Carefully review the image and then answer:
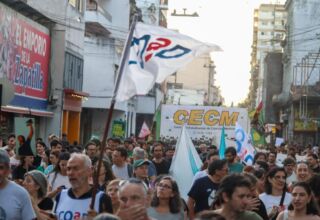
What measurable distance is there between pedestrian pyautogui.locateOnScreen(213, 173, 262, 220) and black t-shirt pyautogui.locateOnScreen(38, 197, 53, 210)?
2.35 m

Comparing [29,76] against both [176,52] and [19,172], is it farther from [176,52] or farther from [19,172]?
[176,52]

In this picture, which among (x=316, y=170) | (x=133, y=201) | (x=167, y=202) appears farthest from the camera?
(x=316, y=170)

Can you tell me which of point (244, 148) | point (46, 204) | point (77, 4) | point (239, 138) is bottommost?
point (46, 204)

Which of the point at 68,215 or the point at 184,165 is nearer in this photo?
the point at 68,215

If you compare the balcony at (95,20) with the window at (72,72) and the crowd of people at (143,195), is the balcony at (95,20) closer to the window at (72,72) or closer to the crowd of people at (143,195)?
the window at (72,72)

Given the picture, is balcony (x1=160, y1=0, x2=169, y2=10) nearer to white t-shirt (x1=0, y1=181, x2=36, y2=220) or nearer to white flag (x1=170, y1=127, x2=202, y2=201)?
white flag (x1=170, y1=127, x2=202, y2=201)

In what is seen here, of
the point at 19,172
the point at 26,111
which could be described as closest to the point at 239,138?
the point at 19,172

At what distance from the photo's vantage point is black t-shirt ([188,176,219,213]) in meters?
9.67

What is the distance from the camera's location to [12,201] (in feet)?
23.0

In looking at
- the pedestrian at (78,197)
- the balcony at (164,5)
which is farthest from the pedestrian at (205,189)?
the balcony at (164,5)

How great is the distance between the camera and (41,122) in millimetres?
33844

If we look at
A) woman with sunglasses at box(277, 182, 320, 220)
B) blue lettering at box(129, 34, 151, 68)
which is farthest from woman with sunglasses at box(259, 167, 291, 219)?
blue lettering at box(129, 34, 151, 68)

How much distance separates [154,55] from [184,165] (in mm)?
6765

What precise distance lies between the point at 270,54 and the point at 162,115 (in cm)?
4504
